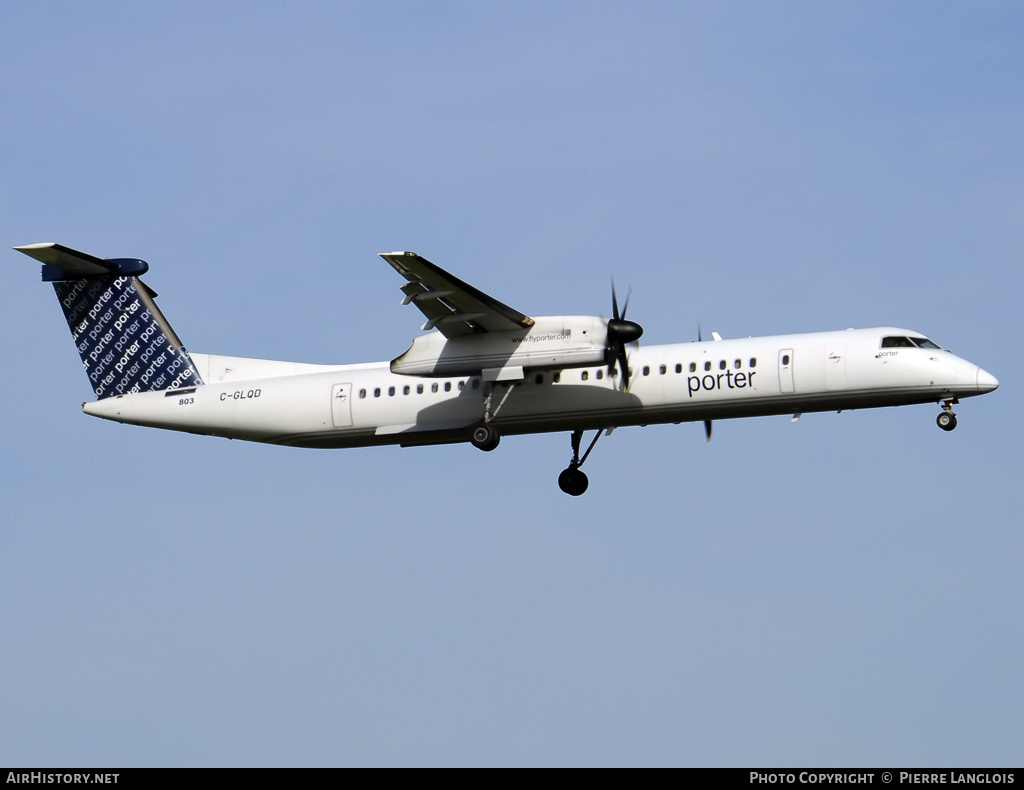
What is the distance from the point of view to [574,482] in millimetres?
29469

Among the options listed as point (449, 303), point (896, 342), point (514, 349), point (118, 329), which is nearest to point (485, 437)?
point (514, 349)

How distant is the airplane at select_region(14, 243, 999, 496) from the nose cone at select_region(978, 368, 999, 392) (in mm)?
37

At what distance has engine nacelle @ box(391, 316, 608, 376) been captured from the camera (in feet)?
85.1

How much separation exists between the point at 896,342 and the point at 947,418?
5.70 ft

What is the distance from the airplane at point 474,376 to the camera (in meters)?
25.8

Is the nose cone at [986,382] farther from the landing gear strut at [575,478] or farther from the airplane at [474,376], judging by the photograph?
the landing gear strut at [575,478]

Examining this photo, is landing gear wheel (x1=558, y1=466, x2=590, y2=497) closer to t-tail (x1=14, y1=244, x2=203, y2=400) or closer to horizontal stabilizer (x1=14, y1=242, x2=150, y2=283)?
t-tail (x1=14, y1=244, x2=203, y2=400)

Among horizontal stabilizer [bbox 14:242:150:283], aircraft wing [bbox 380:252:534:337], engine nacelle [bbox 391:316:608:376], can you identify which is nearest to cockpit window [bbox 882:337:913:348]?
engine nacelle [bbox 391:316:608:376]

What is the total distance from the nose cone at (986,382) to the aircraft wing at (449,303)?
8593mm

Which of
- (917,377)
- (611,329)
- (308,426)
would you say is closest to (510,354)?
(611,329)
